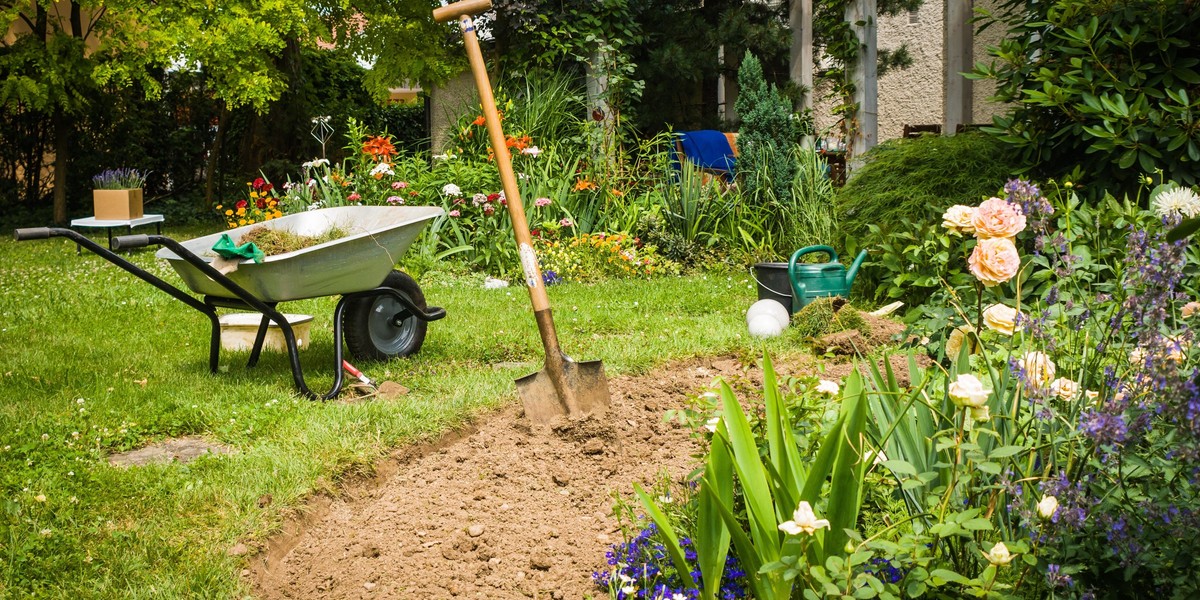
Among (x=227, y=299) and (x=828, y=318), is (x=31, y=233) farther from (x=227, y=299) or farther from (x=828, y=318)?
(x=828, y=318)

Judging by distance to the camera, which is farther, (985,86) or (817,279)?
(985,86)

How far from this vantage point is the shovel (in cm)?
304

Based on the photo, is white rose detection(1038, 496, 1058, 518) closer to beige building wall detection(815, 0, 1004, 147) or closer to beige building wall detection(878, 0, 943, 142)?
beige building wall detection(815, 0, 1004, 147)

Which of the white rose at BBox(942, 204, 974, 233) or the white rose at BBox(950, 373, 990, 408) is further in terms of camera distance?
the white rose at BBox(942, 204, 974, 233)

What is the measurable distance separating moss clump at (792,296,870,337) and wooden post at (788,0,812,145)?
4381 mm

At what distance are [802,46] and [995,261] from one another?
733 centimetres

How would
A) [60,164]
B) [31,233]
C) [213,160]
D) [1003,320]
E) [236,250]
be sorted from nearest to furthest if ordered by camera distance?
[1003,320] < [31,233] < [236,250] < [60,164] < [213,160]

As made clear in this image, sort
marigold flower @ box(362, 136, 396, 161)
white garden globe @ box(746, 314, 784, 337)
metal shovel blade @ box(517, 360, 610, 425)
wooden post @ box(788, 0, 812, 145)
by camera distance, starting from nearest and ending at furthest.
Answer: metal shovel blade @ box(517, 360, 610, 425) < white garden globe @ box(746, 314, 784, 337) < marigold flower @ box(362, 136, 396, 161) < wooden post @ box(788, 0, 812, 145)

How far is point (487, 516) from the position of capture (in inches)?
96.9

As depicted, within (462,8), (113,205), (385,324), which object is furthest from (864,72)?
A: (113,205)

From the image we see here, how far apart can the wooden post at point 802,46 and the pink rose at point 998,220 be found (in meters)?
6.80

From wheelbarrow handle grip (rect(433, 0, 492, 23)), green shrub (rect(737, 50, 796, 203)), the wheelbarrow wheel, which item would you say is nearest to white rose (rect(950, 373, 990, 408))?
wheelbarrow handle grip (rect(433, 0, 492, 23))

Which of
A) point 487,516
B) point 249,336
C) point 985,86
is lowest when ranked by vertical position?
point 487,516

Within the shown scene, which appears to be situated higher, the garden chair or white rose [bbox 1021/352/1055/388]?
the garden chair
